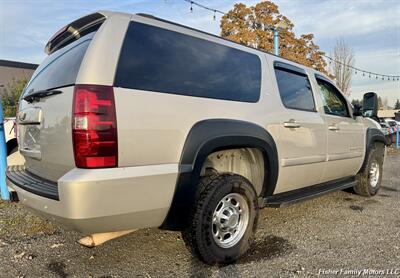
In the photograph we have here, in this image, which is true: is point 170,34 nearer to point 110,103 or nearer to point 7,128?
point 110,103

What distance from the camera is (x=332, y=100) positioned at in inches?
201

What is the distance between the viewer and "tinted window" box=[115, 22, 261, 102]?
104 inches

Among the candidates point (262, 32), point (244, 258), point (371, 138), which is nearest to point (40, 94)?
point (244, 258)

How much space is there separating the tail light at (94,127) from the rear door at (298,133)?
195cm

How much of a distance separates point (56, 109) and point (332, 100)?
3.87 metres

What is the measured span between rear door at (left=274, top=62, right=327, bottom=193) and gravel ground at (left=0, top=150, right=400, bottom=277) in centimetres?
58

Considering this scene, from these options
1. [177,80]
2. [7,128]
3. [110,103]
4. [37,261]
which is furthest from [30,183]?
[7,128]

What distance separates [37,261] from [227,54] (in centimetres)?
271

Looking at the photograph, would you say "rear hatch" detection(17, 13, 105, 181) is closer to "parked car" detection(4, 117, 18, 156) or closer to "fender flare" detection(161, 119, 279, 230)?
"fender flare" detection(161, 119, 279, 230)

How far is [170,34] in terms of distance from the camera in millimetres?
2967

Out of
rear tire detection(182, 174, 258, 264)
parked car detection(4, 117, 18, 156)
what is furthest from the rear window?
parked car detection(4, 117, 18, 156)

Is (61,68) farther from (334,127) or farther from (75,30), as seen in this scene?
(334,127)

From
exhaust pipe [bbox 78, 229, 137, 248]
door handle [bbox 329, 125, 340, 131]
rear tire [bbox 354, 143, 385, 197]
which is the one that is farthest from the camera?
A: rear tire [bbox 354, 143, 385, 197]

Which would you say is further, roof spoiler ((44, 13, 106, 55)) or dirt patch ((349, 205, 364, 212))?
dirt patch ((349, 205, 364, 212))
